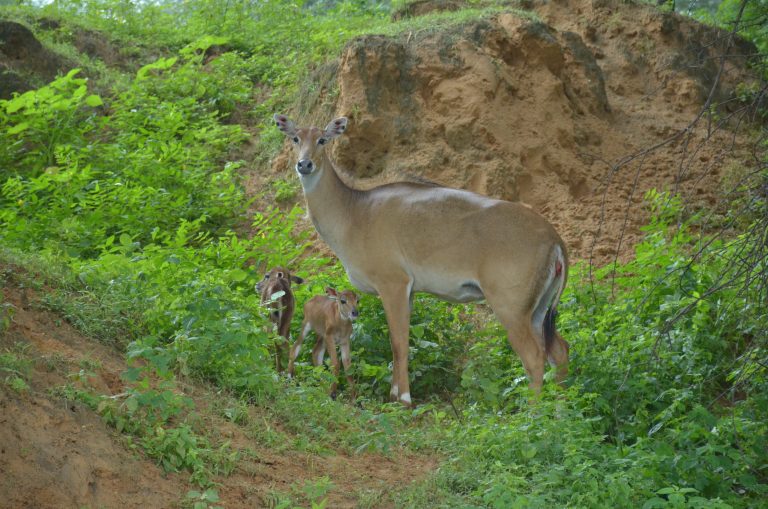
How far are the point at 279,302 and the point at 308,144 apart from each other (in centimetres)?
177

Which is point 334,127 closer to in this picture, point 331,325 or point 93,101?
point 331,325

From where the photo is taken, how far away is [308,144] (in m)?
10.8

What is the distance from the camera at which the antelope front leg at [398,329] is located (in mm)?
9875

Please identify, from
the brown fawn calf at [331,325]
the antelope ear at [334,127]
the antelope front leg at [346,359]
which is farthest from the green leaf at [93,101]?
the antelope front leg at [346,359]

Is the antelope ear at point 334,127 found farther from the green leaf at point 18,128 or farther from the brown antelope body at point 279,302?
the green leaf at point 18,128

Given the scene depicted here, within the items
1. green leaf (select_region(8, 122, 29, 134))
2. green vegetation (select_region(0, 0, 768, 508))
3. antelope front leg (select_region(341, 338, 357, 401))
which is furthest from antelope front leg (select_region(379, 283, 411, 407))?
green leaf (select_region(8, 122, 29, 134))

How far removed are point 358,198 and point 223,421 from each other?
13.6ft

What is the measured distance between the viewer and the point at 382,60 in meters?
13.8

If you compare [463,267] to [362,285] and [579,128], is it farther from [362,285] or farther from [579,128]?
[579,128]

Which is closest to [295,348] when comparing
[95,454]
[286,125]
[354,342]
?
[354,342]

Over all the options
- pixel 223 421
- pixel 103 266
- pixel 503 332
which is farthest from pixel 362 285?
pixel 223 421

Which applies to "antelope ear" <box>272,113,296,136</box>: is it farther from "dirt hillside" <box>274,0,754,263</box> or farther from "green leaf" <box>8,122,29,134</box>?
"green leaf" <box>8,122,29,134</box>

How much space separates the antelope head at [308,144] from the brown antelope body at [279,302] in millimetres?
1116

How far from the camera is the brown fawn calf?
33.1ft
